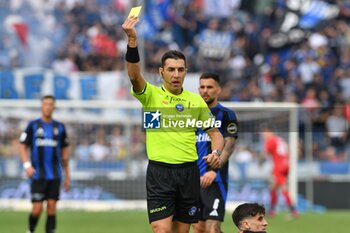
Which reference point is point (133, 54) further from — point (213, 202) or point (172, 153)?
point (213, 202)

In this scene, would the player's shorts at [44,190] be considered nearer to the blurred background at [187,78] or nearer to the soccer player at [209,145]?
the soccer player at [209,145]

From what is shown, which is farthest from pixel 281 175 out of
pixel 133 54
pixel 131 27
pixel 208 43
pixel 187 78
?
pixel 131 27

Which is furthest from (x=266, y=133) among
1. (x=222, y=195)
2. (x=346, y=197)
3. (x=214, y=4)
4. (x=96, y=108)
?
(x=222, y=195)

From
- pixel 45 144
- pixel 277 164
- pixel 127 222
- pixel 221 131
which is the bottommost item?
pixel 127 222

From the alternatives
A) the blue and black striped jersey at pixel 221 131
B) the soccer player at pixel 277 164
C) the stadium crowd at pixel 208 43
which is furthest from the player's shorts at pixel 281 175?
the blue and black striped jersey at pixel 221 131

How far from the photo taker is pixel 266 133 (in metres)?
22.0

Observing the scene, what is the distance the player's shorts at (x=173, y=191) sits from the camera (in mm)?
8953

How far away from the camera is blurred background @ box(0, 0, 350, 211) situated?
21703mm

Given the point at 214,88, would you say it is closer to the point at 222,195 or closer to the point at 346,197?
the point at 222,195

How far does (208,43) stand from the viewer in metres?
26.8

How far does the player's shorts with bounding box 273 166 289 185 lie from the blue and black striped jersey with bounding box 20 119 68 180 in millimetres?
7117

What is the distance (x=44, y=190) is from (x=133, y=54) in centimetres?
716

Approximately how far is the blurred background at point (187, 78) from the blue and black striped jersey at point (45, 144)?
6120 millimetres

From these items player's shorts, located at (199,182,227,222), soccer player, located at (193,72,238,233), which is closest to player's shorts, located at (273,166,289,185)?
player's shorts, located at (199,182,227,222)
